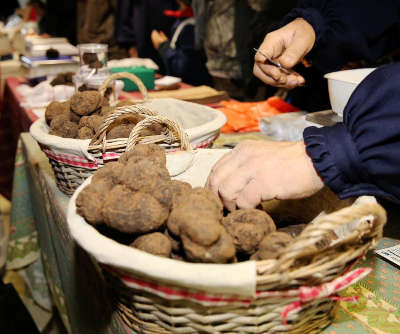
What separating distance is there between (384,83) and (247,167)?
0.31 m

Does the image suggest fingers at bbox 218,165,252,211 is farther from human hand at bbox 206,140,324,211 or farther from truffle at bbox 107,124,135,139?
truffle at bbox 107,124,135,139

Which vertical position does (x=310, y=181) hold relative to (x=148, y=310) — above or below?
above

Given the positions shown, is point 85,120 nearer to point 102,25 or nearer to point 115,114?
point 115,114

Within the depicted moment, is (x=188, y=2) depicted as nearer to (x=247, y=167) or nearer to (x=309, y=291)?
(x=247, y=167)

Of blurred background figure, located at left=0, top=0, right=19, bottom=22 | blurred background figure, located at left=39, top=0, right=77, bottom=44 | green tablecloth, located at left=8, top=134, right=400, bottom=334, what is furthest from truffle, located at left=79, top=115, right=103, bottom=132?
blurred background figure, located at left=0, top=0, right=19, bottom=22

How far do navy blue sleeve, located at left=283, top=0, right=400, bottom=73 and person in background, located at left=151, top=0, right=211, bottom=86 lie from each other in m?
1.87

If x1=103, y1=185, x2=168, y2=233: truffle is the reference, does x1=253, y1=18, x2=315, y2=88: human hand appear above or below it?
above

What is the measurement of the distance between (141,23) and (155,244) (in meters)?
4.18

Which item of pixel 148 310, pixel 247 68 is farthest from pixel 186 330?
pixel 247 68

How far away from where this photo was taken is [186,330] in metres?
0.63

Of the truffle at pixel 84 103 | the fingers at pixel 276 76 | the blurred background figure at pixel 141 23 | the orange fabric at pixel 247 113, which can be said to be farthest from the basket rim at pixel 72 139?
the blurred background figure at pixel 141 23

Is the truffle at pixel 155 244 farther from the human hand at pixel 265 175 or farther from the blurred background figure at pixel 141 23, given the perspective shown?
the blurred background figure at pixel 141 23

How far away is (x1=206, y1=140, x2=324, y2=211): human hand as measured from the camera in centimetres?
77

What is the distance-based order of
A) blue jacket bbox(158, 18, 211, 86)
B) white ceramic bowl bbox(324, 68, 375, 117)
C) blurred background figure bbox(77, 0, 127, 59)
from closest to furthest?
white ceramic bowl bbox(324, 68, 375, 117), blue jacket bbox(158, 18, 211, 86), blurred background figure bbox(77, 0, 127, 59)
